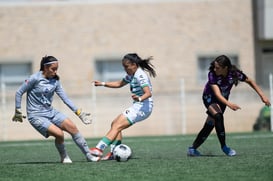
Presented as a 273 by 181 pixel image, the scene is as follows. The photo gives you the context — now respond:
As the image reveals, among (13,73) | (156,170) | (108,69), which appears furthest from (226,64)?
(13,73)

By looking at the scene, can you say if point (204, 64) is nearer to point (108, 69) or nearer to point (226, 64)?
point (108, 69)

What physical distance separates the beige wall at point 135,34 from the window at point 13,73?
1.35 feet

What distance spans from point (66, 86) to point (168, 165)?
16.7 m

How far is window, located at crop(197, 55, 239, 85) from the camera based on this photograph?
30.0 metres

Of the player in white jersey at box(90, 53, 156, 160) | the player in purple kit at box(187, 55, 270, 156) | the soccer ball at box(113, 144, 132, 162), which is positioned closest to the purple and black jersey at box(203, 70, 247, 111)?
the player in purple kit at box(187, 55, 270, 156)

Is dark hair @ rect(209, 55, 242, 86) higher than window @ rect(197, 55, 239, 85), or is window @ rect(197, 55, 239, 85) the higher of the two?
dark hair @ rect(209, 55, 242, 86)

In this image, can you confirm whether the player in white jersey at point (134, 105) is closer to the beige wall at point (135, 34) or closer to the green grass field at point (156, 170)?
the green grass field at point (156, 170)

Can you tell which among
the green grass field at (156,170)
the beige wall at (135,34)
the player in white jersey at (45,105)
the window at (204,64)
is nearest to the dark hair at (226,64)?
the green grass field at (156,170)

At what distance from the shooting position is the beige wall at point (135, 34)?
1136 inches

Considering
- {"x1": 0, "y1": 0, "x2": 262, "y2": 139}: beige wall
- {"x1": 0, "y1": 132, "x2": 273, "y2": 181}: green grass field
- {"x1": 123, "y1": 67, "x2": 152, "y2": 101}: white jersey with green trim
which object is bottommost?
{"x1": 0, "y1": 132, "x2": 273, "y2": 181}: green grass field

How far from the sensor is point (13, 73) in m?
29.7

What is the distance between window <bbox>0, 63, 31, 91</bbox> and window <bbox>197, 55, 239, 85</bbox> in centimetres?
622

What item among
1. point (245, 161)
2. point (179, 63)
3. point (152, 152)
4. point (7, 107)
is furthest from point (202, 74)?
point (245, 161)

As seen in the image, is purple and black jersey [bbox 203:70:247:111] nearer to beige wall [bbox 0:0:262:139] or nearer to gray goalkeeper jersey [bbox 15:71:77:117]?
gray goalkeeper jersey [bbox 15:71:77:117]
